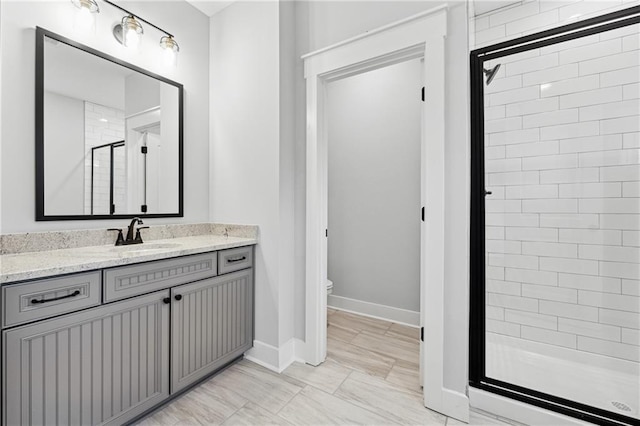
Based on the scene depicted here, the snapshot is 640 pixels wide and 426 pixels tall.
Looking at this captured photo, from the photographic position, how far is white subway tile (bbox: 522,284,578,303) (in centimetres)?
194

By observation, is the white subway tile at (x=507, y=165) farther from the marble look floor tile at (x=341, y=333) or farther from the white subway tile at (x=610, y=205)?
the marble look floor tile at (x=341, y=333)

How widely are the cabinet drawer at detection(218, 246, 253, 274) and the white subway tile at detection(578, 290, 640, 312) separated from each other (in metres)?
2.31

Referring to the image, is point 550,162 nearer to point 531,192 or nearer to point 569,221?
point 531,192

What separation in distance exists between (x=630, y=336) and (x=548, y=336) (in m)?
0.41

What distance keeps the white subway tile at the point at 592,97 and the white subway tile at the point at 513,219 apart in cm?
79

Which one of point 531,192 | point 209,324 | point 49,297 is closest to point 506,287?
point 531,192

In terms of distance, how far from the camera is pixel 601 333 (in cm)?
184

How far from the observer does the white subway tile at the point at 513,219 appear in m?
2.06

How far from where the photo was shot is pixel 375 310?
9.14 feet

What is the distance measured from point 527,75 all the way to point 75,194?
308 centimetres

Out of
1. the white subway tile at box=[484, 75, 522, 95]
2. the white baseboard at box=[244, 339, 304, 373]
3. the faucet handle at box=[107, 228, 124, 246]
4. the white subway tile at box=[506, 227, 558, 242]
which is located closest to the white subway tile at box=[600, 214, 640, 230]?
the white subway tile at box=[506, 227, 558, 242]

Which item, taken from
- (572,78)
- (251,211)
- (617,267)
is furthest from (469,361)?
(572,78)

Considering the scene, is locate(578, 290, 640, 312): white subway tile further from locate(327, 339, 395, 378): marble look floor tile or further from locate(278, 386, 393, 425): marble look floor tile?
locate(278, 386, 393, 425): marble look floor tile

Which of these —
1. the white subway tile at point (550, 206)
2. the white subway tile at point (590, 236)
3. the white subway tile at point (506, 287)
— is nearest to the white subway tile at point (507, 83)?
the white subway tile at point (550, 206)
